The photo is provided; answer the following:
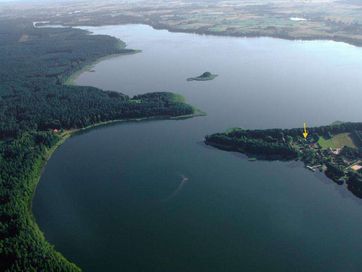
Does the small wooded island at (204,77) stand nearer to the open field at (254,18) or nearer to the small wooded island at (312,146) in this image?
the small wooded island at (312,146)

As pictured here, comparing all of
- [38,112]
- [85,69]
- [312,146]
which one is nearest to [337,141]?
[312,146]

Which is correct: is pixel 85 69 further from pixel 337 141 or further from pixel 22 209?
pixel 22 209

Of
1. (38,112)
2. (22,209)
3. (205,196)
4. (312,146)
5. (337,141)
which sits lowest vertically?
(38,112)

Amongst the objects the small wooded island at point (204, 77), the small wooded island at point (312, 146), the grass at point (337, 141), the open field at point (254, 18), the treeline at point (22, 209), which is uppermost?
the treeline at point (22, 209)

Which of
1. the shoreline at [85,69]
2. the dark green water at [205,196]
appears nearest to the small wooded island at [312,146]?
the dark green water at [205,196]

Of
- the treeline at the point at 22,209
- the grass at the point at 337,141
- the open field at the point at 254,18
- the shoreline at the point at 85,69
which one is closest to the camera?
the treeline at the point at 22,209

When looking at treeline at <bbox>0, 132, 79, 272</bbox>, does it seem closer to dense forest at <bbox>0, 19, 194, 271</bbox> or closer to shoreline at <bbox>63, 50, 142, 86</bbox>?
dense forest at <bbox>0, 19, 194, 271</bbox>

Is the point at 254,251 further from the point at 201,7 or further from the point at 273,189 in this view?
the point at 201,7
